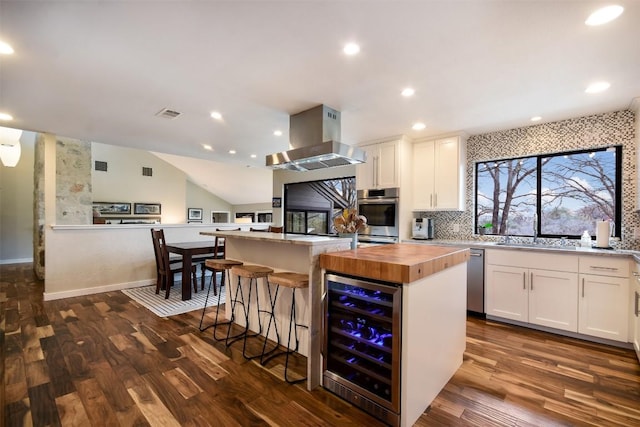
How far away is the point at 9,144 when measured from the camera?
4559 millimetres

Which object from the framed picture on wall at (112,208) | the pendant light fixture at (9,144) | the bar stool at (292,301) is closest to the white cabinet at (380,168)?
the bar stool at (292,301)

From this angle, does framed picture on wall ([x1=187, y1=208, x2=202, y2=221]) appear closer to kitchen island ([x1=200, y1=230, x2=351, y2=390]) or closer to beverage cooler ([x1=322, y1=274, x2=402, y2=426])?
kitchen island ([x1=200, y1=230, x2=351, y2=390])

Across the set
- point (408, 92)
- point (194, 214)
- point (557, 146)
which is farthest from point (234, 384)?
point (194, 214)

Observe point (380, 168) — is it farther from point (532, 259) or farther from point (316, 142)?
point (532, 259)

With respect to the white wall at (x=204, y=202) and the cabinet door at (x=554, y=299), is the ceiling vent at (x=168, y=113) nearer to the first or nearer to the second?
the cabinet door at (x=554, y=299)

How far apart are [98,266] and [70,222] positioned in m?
1.14

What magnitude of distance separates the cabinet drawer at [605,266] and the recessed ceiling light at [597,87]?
62.9 inches

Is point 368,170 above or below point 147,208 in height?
above

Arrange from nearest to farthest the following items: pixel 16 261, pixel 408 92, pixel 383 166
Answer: pixel 408 92
pixel 383 166
pixel 16 261

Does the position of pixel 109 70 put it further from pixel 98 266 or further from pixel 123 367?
pixel 98 266

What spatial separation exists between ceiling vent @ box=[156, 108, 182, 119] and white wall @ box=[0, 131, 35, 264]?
22.1 ft

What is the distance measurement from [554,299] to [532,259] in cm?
45

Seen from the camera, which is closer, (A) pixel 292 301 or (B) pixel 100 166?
(A) pixel 292 301

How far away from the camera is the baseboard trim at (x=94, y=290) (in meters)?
4.12
